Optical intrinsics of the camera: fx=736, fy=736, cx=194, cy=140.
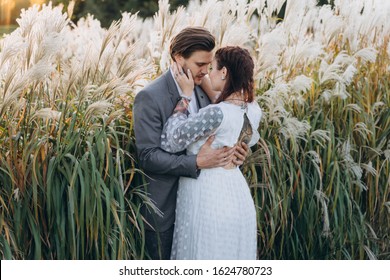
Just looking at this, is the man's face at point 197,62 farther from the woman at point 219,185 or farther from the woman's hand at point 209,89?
the woman's hand at point 209,89

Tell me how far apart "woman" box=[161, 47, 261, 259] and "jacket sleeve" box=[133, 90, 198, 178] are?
0.06 meters

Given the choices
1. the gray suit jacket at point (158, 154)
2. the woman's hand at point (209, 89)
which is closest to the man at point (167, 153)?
the gray suit jacket at point (158, 154)

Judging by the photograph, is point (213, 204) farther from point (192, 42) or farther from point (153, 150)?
point (192, 42)

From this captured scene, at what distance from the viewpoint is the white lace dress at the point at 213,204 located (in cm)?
441

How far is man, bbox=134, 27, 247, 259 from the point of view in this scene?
438cm

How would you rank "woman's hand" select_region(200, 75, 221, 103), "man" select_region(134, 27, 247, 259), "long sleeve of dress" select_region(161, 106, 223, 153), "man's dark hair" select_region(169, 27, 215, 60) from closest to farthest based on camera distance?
"long sleeve of dress" select_region(161, 106, 223, 153), "man" select_region(134, 27, 247, 259), "man's dark hair" select_region(169, 27, 215, 60), "woman's hand" select_region(200, 75, 221, 103)

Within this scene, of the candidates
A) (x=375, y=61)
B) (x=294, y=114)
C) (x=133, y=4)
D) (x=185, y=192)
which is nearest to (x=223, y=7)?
(x=294, y=114)

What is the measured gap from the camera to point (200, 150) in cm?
443

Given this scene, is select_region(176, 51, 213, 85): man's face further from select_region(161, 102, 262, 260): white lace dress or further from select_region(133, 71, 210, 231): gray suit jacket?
select_region(161, 102, 262, 260): white lace dress

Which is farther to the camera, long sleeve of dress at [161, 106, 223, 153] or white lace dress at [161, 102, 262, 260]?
white lace dress at [161, 102, 262, 260]

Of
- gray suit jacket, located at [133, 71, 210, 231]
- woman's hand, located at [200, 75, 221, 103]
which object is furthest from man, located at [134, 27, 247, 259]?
woman's hand, located at [200, 75, 221, 103]

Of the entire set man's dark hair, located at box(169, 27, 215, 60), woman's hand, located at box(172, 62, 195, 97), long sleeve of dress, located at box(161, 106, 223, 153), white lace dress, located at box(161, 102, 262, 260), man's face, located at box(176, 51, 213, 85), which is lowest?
white lace dress, located at box(161, 102, 262, 260)
